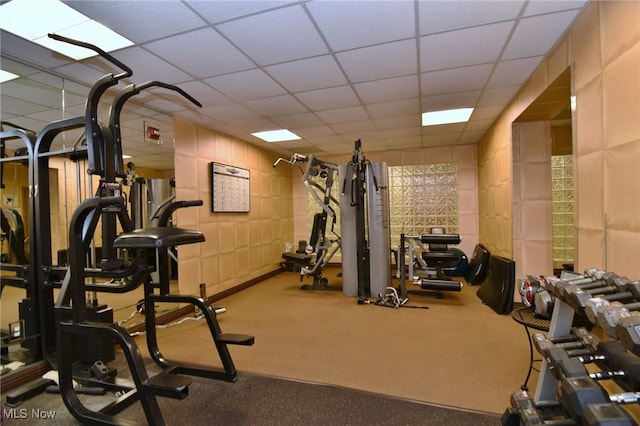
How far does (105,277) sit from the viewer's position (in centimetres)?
208

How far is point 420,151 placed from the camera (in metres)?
6.46

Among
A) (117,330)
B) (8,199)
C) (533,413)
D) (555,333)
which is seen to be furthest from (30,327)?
(555,333)

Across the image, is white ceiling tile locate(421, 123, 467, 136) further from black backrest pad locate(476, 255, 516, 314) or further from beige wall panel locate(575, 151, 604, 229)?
beige wall panel locate(575, 151, 604, 229)

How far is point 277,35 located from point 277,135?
9.64 feet

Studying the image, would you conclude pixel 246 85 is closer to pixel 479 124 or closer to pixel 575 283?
pixel 575 283

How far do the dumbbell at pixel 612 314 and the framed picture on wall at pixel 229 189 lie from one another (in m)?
4.38

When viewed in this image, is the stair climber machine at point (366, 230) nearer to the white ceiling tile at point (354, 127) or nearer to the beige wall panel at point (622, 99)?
the white ceiling tile at point (354, 127)

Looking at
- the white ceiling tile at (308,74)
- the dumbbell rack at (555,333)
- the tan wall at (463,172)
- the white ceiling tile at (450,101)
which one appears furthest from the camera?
the tan wall at (463,172)

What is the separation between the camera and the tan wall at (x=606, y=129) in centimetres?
157

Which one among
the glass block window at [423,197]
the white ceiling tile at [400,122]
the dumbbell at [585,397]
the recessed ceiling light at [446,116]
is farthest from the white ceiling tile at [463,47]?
the glass block window at [423,197]

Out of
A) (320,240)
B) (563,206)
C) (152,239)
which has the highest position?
(563,206)

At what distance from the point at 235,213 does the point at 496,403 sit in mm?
4281

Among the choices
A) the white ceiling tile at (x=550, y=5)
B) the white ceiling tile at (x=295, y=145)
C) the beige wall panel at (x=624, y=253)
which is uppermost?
the white ceiling tile at (x=550, y=5)

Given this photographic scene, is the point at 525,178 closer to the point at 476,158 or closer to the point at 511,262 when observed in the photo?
the point at 511,262
